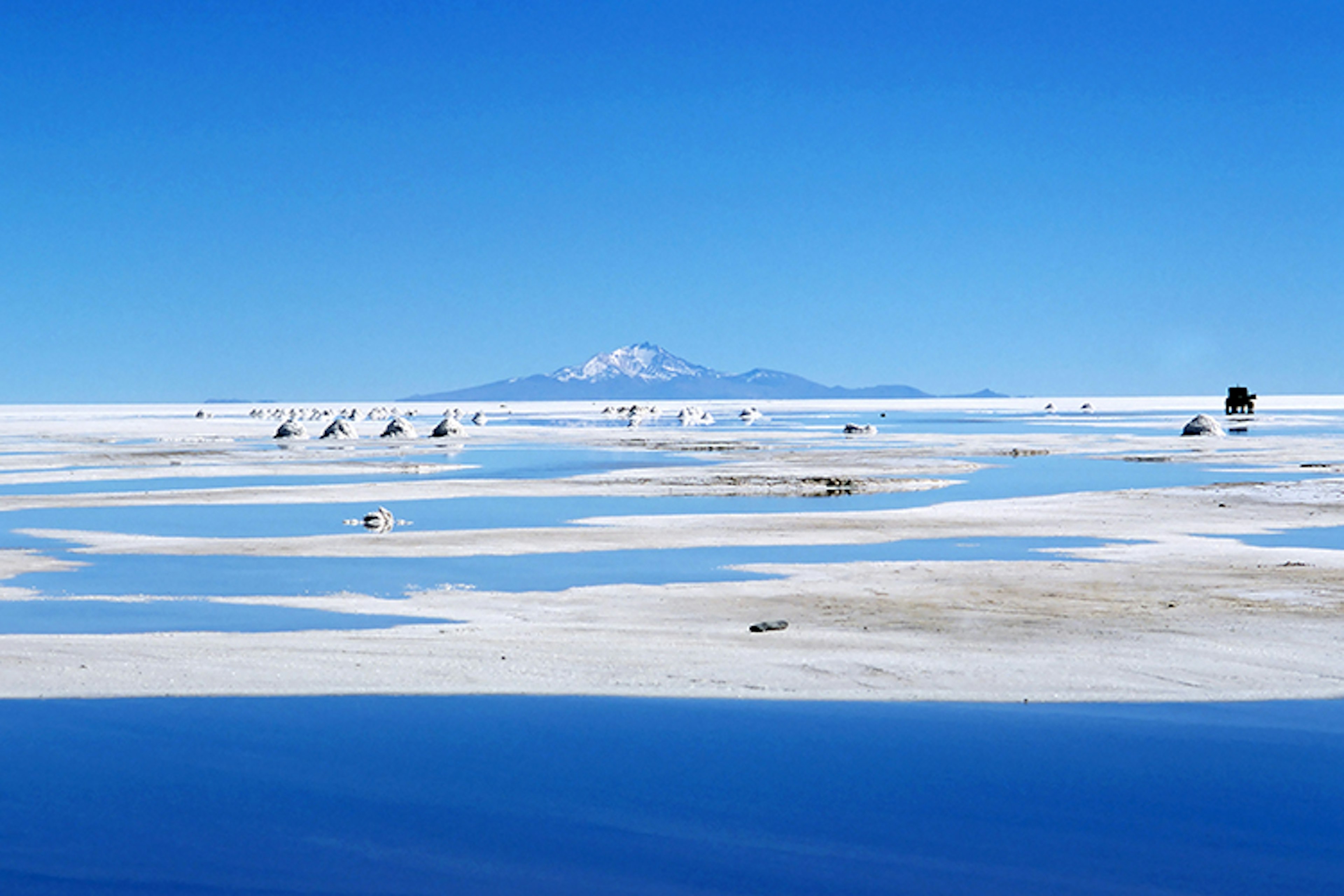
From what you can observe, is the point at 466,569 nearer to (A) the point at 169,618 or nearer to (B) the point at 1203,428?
(A) the point at 169,618

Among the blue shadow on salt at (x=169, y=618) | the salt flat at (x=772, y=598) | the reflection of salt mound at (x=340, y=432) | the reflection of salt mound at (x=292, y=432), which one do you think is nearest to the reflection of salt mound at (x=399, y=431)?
the reflection of salt mound at (x=340, y=432)

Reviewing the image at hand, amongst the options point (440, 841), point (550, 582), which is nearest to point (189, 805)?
point (440, 841)

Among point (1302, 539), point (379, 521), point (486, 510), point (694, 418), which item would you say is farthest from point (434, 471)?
point (694, 418)

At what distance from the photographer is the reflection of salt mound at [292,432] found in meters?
64.2

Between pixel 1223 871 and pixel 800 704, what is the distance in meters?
3.73

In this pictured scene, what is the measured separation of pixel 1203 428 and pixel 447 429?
3269cm

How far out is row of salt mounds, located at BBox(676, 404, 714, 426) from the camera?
9200 cm

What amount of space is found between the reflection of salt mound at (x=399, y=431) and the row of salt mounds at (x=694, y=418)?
88.0 feet

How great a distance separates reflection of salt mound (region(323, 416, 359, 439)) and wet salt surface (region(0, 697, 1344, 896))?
53.1 metres

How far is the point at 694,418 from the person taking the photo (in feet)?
Result: 315

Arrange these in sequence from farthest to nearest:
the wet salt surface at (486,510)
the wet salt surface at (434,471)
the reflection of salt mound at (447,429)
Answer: the reflection of salt mound at (447,429) < the wet salt surface at (434,471) < the wet salt surface at (486,510)

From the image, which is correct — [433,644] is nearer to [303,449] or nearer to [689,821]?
[689,821]

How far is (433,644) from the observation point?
1209 cm

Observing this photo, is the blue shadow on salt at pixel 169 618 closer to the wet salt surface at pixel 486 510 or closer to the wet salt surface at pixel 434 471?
the wet salt surface at pixel 486 510
